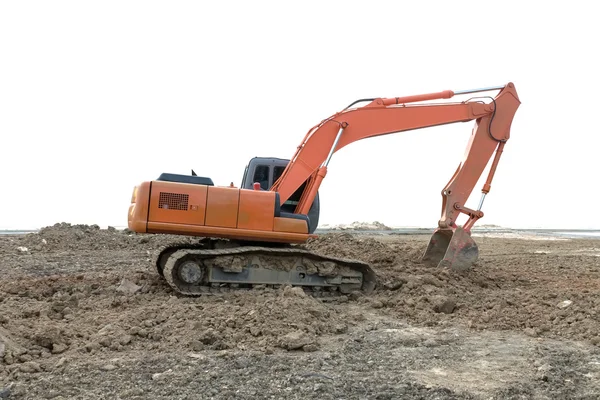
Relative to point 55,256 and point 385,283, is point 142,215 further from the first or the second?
point 55,256

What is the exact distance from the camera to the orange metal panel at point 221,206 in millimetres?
8883

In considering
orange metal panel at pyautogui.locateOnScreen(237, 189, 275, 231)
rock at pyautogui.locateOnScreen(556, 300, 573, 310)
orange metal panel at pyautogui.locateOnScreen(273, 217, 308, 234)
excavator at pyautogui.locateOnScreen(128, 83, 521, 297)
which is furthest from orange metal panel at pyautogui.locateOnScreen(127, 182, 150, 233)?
rock at pyautogui.locateOnScreen(556, 300, 573, 310)

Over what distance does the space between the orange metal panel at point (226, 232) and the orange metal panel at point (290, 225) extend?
62 mm

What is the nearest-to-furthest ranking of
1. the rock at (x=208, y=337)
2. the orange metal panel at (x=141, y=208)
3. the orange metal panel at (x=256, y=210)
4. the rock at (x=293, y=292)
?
the rock at (x=208, y=337), the rock at (x=293, y=292), the orange metal panel at (x=141, y=208), the orange metal panel at (x=256, y=210)

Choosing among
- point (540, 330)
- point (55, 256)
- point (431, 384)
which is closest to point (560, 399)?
point (431, 384)

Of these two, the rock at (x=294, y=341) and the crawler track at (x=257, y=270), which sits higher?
the crawler track at (x=257, y=270)

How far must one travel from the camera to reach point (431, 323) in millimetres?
7445

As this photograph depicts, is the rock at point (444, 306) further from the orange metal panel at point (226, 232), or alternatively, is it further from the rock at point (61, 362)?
the rock at point (61, 362)

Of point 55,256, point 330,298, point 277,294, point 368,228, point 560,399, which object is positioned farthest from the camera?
point 368,228

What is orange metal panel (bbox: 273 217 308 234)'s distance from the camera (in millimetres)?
9086

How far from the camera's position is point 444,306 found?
813cm

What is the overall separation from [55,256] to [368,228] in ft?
71.3

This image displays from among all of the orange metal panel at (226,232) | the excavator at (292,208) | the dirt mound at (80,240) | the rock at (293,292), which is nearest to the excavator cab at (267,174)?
the excavator at (292,208)

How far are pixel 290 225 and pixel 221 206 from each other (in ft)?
3.64
